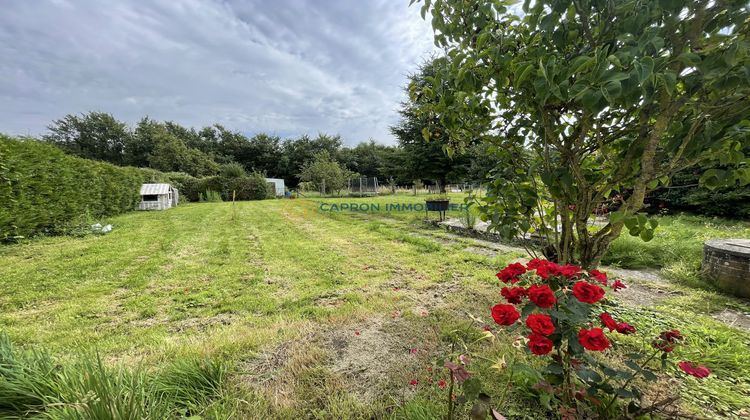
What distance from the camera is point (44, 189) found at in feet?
19.4

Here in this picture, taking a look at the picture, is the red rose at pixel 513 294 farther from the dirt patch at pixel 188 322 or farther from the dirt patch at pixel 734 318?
the dirt patch at pixel 734 318

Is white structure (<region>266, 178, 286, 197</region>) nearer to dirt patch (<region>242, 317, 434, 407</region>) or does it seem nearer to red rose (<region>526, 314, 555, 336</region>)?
dirt patch (<region>242, 317, 434, 407</region>)

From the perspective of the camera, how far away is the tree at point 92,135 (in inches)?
1081

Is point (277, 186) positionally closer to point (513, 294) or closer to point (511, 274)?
point (511, 274)

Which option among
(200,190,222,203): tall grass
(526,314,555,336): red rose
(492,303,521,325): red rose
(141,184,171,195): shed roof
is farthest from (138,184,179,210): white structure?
(526,314,555,336): red rose

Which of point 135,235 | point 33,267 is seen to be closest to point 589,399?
point 33,267

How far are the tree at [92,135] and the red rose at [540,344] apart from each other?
3871 cm

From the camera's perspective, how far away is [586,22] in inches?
50.9

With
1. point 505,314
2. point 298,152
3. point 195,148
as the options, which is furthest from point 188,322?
point 195,148

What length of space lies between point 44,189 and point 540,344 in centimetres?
905

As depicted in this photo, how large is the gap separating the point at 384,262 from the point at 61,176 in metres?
7.90

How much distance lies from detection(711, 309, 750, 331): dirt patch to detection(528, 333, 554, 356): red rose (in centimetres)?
266

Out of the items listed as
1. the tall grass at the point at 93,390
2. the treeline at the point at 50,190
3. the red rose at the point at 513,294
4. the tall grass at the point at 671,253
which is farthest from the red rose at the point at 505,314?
the treeline at the point at 50,190

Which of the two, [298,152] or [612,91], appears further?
[298,152]
